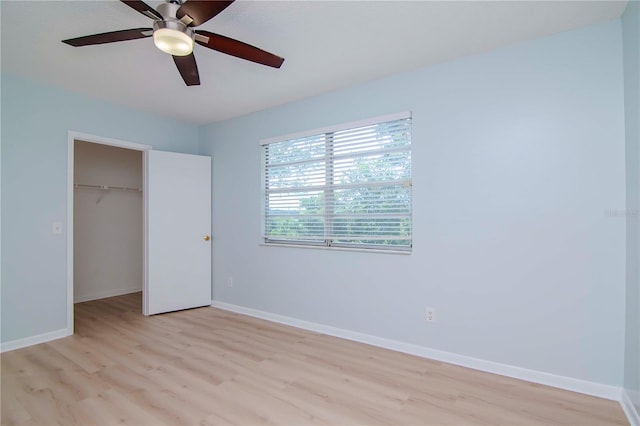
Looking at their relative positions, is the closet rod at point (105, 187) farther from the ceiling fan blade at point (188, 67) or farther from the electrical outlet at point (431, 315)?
the electrical outlet at point (431, 315)

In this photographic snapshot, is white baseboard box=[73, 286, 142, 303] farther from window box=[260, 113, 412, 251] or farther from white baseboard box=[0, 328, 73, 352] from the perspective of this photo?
window box=[260, 113, 412, 251]

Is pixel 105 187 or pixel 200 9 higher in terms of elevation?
pixel 200 9

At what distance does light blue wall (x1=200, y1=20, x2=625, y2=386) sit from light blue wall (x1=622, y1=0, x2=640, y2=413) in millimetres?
75

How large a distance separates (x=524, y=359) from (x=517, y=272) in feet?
2.09

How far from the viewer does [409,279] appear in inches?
114

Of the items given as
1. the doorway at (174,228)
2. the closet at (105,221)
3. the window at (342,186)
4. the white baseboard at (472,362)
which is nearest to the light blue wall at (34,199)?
the doorway at (174,228)

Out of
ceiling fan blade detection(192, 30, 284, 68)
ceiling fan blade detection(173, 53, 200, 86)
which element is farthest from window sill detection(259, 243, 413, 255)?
ceiling fan blade detection(173, 53, 200, 86)

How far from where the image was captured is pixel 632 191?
1.99 m

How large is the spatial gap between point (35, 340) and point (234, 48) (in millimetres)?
3298

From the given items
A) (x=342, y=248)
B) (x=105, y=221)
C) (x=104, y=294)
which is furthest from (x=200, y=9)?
(x=104, y=294)

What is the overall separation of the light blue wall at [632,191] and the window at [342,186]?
1436mm

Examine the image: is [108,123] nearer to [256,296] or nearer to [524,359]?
[256,296]

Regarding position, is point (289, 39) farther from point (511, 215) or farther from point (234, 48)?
point (511, 215)

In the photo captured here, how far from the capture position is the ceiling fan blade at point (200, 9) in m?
1.59
